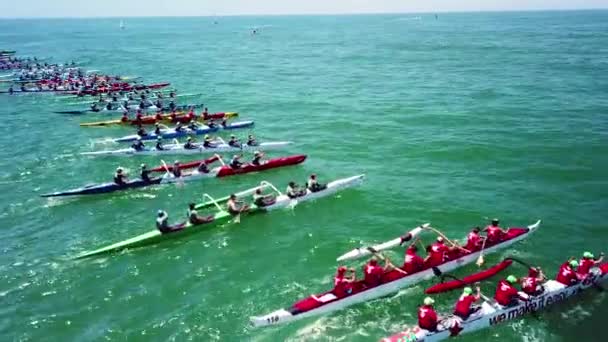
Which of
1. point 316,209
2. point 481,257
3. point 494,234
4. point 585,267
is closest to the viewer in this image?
point 585,267

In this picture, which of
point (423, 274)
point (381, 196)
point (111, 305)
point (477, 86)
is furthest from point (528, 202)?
point (477, 86)

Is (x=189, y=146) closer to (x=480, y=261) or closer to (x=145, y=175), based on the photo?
(x=145, y=175)

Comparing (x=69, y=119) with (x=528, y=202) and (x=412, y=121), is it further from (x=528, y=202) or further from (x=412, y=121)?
(x=528, y=202)

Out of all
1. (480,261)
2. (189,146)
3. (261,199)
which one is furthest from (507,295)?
A: (189,146)

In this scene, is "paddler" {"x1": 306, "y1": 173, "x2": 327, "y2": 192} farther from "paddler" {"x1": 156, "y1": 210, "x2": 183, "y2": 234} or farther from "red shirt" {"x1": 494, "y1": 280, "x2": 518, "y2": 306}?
"red shirt" {"x1": 494, "y1": 280, "x2": 518, "y2": 306}

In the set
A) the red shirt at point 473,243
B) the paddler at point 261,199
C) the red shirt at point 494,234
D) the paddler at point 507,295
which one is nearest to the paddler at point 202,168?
the paddler at point 261,199

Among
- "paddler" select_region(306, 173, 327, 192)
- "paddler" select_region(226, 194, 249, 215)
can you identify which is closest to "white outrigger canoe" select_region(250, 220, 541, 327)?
"paddler" select_region(226, 194, 249, 215)
